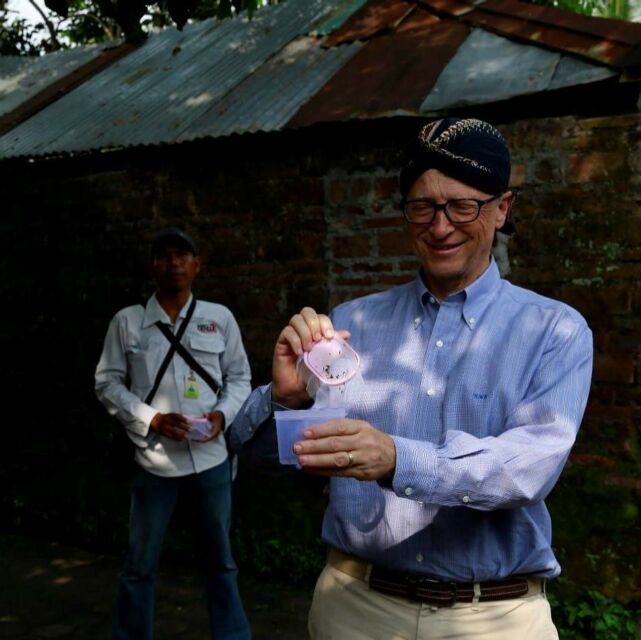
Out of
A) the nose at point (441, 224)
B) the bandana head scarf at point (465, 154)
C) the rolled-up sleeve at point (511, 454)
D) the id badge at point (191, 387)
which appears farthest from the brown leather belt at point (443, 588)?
the id badge at point (191, 387)

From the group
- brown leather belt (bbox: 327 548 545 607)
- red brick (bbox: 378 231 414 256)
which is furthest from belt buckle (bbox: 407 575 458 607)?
red brick (bbox: 378 231 414 256)

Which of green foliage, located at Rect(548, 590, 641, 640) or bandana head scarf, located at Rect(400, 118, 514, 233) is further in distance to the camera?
green foliage, located at Rect(548, 590, 641, 640)

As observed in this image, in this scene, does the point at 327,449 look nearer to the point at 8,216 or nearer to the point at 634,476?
the point at 634,476

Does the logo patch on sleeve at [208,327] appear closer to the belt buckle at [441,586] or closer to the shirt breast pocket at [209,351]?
the shirt breast pocket at [209,351]

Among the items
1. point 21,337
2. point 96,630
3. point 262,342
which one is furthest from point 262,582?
point 21,337

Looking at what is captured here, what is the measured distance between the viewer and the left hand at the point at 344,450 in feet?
5.36

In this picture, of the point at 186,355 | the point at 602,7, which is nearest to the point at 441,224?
the point at 186,355

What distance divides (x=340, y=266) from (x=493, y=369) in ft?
10.1

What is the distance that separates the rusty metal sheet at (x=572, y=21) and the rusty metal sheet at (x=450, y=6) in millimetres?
91

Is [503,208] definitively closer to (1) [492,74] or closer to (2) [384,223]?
(1) [492,74]

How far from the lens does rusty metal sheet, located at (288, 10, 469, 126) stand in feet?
14.9

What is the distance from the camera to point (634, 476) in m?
4.26

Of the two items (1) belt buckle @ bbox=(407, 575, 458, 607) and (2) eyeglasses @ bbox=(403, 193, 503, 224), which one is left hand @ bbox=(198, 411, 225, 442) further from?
(2) eyeglasses @ bbox=(403, 193, 503, 224)

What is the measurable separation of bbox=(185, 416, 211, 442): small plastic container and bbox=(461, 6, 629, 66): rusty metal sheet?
2.61 meters
